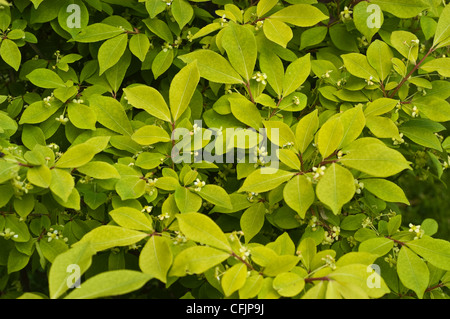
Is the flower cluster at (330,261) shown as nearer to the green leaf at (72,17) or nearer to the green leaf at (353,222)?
the green leaf at (353,222)

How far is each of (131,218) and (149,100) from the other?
323 millimetres

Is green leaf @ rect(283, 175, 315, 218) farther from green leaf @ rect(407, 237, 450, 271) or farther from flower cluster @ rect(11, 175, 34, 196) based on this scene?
flower cluster @ rect(11, 175, 34, 196)

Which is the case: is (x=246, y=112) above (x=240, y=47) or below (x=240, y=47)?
below

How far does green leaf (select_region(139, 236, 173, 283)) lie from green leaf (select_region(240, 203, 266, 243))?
24cm

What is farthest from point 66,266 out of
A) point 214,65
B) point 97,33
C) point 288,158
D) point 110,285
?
point 97,33

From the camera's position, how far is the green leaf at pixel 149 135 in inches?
48.3

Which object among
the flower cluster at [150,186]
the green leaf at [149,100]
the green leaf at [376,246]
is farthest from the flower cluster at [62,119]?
the green leaf at [376,246]

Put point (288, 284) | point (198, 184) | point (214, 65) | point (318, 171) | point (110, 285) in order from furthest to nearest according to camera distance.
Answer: point (214, 65) → point (198, 184) → point (318, 171) → point (288, 284) → point (110, 285)

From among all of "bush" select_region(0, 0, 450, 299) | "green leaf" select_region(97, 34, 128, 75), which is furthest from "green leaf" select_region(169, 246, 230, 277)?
"green leaf" select_region(97, 34, 128, 75)

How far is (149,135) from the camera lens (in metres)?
1.23

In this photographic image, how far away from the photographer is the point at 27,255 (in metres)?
1.23

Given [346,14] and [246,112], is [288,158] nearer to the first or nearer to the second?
[246,112]

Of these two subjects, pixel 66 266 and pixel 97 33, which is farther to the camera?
pixel 97 33

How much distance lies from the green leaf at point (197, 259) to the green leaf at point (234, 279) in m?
0.04
